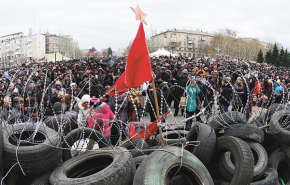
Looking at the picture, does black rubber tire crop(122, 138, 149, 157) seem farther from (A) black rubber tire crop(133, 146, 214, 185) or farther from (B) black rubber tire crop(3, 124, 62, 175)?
(B) black rubber tire crop(3, 124, 62, 175)

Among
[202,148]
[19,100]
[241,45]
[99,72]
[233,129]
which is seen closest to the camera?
Answer: [202,148]

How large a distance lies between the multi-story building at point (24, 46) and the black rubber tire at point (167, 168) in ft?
449

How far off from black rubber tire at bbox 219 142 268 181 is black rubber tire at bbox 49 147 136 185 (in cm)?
192

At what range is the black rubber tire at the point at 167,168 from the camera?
353 centimetres

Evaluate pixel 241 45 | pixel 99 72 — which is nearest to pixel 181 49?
pixel 241 45

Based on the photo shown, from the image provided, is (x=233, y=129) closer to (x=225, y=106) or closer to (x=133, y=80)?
(x=133, y=80)

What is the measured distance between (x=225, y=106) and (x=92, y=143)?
6775mm

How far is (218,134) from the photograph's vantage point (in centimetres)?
611

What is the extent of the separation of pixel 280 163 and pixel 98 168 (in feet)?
13.9

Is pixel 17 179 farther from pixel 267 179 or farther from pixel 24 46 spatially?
pixel 24 46

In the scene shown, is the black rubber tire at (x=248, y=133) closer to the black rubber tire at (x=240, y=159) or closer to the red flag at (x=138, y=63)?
the black rubber tire at (x=240, y=159)

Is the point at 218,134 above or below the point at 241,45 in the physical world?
below

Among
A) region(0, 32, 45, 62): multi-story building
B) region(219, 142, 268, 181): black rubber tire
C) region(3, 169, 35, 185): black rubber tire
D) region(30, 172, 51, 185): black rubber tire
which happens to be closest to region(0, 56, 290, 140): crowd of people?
region(30, 172, 51, 185): black rubber tire

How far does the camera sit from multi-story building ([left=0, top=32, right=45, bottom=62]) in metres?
137
